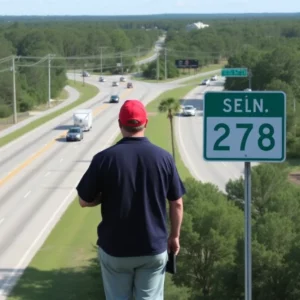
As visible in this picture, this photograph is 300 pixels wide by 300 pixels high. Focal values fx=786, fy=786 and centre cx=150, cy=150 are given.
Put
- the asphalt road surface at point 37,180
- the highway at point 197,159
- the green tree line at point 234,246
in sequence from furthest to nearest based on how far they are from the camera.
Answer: the highway at point 197,159, the asphalt road surface at point 37,180, the green tree line at point 234,246

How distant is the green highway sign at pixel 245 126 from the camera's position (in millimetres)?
6832

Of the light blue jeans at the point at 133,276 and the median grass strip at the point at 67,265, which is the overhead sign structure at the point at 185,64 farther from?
the light blue jeans at the point at 133,276

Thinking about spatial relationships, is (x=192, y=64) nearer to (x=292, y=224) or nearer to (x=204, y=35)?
(x=204, y=35)

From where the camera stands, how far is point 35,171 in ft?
167

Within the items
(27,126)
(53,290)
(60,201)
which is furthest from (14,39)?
(53,290)

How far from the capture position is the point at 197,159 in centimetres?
5544

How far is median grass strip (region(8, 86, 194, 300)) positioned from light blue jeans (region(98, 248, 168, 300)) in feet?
67.2

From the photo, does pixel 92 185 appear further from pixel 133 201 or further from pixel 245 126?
pixel 245 126

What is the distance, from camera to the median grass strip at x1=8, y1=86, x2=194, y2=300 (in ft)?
90.3

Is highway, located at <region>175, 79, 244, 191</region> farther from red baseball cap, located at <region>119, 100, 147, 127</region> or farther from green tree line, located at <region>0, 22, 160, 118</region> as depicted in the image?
red baseball cap, located at <region>119, 100, 147, 127</region>

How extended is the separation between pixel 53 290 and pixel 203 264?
5.49 meters

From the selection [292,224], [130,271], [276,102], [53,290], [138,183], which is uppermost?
[276,102]

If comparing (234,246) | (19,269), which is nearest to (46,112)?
(19,269)

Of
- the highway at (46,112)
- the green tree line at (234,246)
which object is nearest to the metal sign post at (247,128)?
the green tree line at (234,246)
